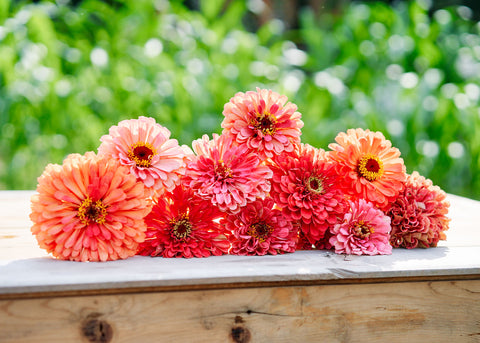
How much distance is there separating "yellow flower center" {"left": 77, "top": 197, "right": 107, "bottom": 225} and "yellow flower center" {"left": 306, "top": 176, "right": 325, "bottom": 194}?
0.35m

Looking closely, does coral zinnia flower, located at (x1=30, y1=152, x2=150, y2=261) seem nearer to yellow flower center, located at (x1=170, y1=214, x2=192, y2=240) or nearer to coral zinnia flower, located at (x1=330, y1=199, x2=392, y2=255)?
yellow flower center, located at (x1=170, y1=214, x2=192, y2=240)

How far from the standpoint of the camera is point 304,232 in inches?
37.5

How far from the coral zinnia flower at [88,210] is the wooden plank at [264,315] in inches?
4.0

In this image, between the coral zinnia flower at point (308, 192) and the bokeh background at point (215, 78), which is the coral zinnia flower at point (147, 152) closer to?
the coral zinnia flower at point (308, 192)

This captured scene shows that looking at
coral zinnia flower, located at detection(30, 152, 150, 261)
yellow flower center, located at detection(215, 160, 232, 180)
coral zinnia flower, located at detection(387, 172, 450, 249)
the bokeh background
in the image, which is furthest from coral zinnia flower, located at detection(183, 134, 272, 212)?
the bokeh background

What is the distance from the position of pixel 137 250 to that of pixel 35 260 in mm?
169

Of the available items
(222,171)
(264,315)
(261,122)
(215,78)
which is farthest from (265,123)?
(215,78)

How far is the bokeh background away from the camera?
2342 mm

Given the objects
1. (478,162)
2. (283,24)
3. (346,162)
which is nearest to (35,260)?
(346,162)

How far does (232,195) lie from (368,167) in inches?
10.7

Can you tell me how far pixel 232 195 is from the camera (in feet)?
2.88

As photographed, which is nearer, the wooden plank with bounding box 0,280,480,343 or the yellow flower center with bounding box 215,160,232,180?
the wooden plank with bounding box 0,280,480,343

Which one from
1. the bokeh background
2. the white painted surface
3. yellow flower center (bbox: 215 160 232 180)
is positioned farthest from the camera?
the bokeh background

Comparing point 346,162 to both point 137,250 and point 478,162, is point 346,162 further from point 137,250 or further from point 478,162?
point 478,162
